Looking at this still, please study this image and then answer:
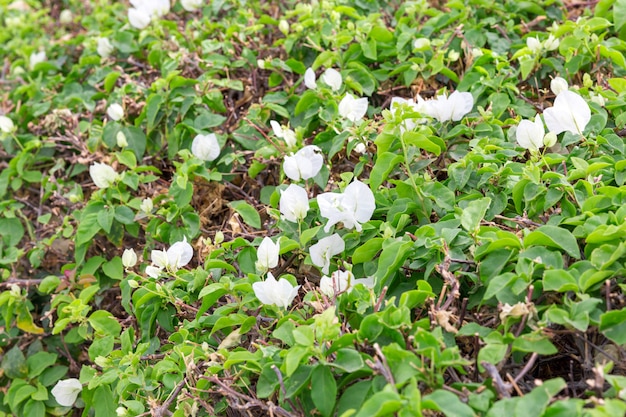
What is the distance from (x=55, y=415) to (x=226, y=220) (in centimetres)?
78

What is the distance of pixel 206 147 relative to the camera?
215 centimetres

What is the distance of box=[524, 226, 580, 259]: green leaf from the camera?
1.40 meters

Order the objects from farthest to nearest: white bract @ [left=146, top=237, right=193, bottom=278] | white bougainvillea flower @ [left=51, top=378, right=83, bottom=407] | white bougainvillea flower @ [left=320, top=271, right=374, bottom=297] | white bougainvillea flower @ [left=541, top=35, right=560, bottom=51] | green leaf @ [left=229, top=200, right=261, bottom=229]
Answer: white bougainvillea flower @ [left=541, top=35, right=560, bottom=51]
green leaf @ [left=229, top=200, right=261, bottom=229]
white bougainvillea flower @ [left=51, top=378, right=83, bottom=407]
white bract @ [left=146, top=237, right=193, bottom=278]
white bougainvillea flower @ [left=320, top=271, right=374, bottom=297]

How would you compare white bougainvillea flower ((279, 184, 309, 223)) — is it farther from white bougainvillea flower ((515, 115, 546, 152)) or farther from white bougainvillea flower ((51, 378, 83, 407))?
white bougainvillea flower ((51, 378, 83, 407))

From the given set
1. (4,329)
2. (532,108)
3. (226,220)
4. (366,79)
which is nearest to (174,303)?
(226,220)

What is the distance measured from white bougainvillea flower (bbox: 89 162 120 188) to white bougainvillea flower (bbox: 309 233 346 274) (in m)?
0.83

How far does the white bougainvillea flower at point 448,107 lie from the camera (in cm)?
190

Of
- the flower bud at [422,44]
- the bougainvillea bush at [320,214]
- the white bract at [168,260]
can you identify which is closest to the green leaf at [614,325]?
the bougainvillea bush at [320,214]

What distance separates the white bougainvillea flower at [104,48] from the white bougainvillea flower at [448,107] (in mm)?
1481

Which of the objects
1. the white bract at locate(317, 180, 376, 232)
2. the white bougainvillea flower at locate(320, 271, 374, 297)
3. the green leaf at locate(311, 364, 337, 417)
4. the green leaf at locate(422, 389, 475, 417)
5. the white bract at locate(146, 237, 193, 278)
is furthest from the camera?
the white bract at locate(146, 237, 193, 278)

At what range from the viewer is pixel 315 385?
4.34 ft

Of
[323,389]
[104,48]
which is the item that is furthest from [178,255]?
[104,48]

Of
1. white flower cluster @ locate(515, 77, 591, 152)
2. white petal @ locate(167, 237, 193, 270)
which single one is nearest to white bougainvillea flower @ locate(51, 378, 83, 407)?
white petal @ locate(167, 237, 193, 270)

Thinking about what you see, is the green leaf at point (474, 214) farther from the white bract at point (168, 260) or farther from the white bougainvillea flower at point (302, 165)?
the white bract at point (168, 260)
